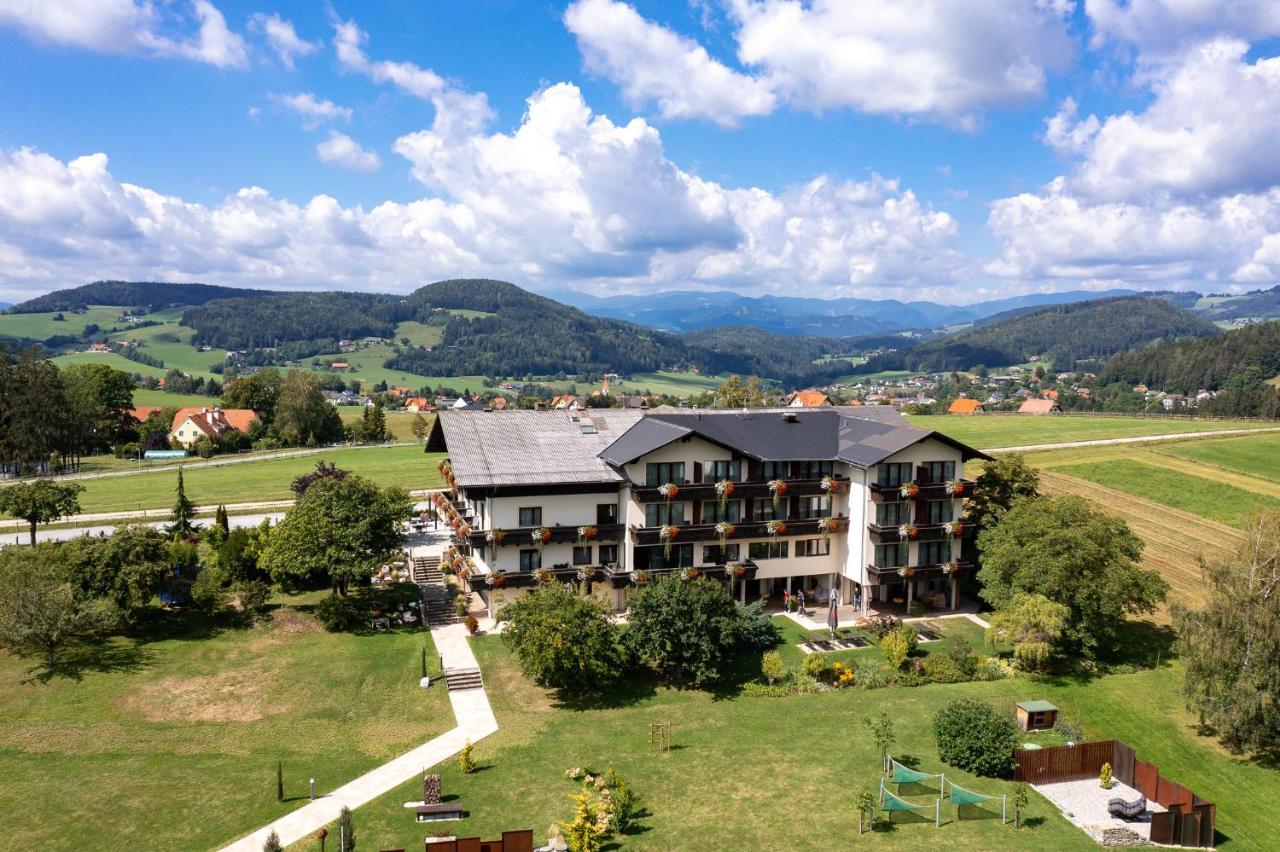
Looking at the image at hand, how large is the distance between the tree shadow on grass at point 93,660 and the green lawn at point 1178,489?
78.3 m

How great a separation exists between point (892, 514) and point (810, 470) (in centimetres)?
609

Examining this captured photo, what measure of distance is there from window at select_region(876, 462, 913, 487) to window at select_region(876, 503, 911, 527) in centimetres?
146

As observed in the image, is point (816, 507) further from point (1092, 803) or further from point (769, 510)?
point (1092, 803)

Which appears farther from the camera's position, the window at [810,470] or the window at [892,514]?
the window at [810,470]

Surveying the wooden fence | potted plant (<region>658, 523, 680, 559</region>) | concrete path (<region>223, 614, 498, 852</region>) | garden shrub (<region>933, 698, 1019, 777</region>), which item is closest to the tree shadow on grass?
concrete path (<region>223, 614, 498, 852</region>)

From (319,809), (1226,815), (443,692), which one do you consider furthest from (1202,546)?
(319,809)

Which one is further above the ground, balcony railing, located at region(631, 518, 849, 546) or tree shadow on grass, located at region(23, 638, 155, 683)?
balcony railing, located at region(631, 518, 849, 546)

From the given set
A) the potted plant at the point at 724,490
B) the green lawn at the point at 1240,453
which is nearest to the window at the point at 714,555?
the potted plant at the point at 724,490

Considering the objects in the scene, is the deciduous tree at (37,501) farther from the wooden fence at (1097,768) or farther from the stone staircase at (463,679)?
the wooden fence at (1097,768)

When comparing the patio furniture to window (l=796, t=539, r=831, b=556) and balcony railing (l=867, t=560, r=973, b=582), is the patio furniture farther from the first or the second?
window (l=796, t=539, r=831, b=556)

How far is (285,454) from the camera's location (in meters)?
116

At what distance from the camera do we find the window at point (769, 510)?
52781mm

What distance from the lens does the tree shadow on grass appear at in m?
38.9

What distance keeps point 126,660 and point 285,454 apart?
79440 millimetres
